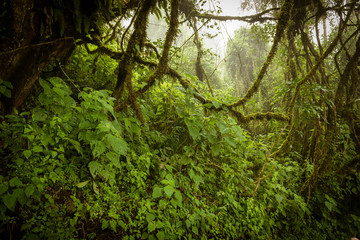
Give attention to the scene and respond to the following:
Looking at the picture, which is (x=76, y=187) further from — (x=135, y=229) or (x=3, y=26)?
(x=3, y=26)

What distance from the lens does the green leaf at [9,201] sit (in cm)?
153

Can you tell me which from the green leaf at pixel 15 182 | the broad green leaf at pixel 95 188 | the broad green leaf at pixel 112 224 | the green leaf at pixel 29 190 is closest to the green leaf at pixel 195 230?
the broad green leaf at pixel 112 224

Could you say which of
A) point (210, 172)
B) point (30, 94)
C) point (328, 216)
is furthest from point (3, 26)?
point (328, 216)

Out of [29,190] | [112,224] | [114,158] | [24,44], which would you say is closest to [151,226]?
[112,224]

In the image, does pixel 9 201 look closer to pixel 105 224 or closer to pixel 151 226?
pixel 105 224

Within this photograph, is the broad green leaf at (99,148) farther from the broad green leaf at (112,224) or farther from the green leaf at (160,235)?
the green leaf at (160,235)

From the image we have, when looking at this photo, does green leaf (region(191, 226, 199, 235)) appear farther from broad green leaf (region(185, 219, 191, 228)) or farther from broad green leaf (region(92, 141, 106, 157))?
broad green leaf (region(92, 141, 106, 157))

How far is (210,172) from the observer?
3275mm

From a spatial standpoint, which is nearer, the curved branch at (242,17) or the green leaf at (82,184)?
the green leaf at (82,184)

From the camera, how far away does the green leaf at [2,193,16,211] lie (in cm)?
153

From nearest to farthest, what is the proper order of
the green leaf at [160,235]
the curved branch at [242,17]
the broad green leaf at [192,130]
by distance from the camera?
the green leaf at [160,235], the broad green leaf at [192,130], the curved branch at [242,17]

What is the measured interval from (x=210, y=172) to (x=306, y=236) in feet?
7.16

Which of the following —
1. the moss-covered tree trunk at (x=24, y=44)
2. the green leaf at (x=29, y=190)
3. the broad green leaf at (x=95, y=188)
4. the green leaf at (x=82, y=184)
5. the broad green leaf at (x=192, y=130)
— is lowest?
the broad green leaf at (x=95, y=188)

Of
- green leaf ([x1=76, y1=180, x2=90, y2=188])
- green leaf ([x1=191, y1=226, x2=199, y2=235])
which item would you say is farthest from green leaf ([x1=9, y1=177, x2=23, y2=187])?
green leaf ([x1=191, y1=226, x2=199, y2=235])
